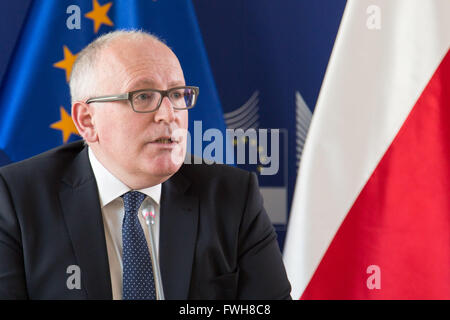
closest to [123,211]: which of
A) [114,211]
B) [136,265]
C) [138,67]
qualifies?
[114,211]

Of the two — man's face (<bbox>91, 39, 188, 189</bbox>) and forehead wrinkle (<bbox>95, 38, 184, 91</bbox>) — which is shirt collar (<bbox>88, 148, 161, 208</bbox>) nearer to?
man's face (<bbox>91, 39, 188, 189</bbox>)

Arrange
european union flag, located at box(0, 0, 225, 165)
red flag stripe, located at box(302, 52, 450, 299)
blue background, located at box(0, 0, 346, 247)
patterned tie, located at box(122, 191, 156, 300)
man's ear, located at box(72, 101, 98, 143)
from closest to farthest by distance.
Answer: patterned tie, located at box(122, 191, 156, 300)
man's ear, located at box(72, 101, 98, 143)
red flag stripe, located at box(302, 52, 450, 299)
european union flag, located at box(0, 0, 225, 165)
blue background, located at box(0, 0, 346, 247)

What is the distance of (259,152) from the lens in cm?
254

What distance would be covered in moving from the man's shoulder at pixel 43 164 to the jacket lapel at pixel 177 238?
1.07ft

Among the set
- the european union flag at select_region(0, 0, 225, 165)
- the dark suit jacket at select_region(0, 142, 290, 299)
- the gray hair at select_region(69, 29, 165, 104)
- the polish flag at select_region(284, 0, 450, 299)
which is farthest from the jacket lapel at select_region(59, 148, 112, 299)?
the polish flag at select_region(284, 0, 450, 299)

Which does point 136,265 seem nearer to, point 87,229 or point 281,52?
point 87,229

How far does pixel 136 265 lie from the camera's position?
4.75 feet

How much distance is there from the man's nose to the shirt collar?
0.22m

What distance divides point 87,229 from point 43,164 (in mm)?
274

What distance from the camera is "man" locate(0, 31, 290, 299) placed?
4.75 feet

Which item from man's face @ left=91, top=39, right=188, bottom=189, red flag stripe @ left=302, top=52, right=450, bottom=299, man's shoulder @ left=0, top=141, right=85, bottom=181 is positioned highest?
man's face @ left=91, top=39, right=188, bottom=189
